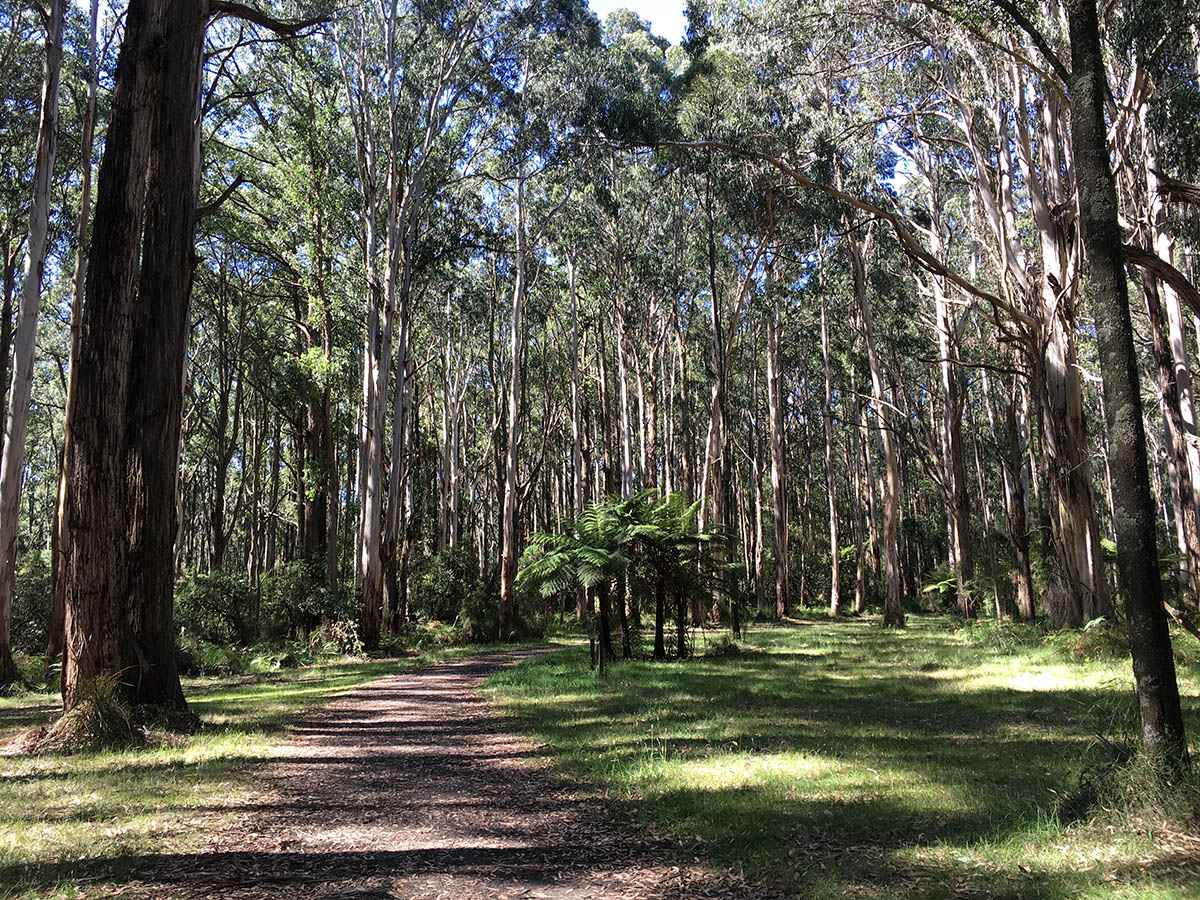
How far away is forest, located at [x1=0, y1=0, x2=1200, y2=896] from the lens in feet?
23.2

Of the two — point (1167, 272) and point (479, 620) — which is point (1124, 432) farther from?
point (479, 620)

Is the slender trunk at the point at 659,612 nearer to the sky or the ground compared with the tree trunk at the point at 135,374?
nearer to the ground

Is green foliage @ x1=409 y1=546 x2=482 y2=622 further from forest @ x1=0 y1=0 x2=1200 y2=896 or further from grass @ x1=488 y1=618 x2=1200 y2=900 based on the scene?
grass @ x1=488 y1=618 x2=1200 y2=900

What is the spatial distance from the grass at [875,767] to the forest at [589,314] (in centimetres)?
14

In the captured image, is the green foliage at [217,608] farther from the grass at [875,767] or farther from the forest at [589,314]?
the grass at [875,767]

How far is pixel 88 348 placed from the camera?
7113mm

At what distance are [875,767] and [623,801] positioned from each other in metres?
1.78

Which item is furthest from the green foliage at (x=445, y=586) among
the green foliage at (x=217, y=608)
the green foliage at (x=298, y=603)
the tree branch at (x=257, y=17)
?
the tree branch at (x=257, y=17)

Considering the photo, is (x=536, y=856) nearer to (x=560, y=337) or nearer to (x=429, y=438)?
(x=560, y=337)

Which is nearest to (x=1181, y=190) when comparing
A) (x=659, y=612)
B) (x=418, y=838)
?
(x=418, y=838)

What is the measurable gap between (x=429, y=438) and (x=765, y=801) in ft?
117

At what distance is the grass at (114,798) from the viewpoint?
12.1 feet

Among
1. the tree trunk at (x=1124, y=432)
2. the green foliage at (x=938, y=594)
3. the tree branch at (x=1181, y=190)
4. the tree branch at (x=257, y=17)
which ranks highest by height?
the tree branch at (x=257, y=17)

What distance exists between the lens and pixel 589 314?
105ft
